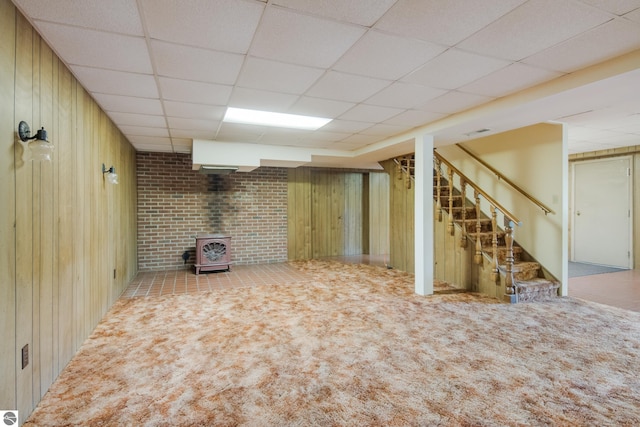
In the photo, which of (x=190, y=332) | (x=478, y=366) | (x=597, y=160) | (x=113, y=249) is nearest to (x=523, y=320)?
(x=478, y=366)

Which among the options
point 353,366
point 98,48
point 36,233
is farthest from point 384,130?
point 36,233

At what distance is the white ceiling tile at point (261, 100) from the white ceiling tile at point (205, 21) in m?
0.84

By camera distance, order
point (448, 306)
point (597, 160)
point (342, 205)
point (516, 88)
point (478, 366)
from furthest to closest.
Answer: point (342, 205), point (597, 160), point (448, 306), point (516, 88), point (478, 366)

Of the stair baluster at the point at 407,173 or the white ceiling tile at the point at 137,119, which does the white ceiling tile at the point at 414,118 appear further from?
the white ceiling tile at the point at 137,119

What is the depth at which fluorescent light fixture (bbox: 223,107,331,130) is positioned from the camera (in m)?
3.69

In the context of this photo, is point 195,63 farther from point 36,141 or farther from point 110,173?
point 110,173

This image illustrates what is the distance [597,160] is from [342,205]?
5.53 meters

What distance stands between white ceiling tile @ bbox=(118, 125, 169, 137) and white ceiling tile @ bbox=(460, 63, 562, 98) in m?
3.80

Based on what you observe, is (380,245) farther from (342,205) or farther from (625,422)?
(625,422)

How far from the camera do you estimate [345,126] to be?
13.8 ft

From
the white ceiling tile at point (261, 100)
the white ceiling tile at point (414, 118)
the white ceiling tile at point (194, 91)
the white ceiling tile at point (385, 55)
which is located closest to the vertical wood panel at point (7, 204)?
the white ceiling tile at point (194, 91)

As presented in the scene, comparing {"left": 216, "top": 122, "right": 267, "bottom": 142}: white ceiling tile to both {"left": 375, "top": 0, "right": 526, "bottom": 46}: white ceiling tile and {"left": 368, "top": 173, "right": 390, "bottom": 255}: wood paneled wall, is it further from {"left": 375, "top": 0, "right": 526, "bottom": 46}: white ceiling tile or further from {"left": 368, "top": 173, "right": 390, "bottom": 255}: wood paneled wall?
{"left": 368, "top": 173, "right": 390, "bottom": 255}: wood paneled wall

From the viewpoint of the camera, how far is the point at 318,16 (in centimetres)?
180

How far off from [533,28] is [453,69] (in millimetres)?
614
